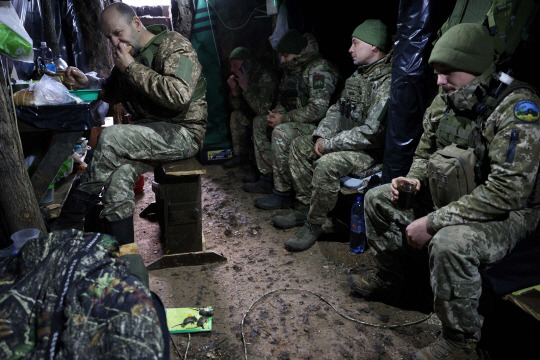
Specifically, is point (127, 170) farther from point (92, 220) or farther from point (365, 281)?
point (365, 281)

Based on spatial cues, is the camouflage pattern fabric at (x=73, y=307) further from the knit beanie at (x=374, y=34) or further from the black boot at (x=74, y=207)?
the knit beanie at (x=374, y=34)

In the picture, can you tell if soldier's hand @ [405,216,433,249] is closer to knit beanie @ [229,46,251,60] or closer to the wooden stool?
the wooden stool

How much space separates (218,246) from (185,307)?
101cm

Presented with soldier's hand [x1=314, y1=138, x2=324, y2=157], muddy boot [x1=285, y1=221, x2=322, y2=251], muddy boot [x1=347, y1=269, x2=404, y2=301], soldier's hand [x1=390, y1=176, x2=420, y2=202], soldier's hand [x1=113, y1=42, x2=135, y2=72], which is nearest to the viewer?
soldier's hand [x1=390, y1=176, x2=420, y2=202]

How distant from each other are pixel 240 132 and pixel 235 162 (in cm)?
49

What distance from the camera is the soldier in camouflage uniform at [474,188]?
199 centimetres

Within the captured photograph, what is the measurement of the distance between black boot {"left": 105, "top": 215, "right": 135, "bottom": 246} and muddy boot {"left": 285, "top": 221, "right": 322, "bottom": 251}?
1422 mm

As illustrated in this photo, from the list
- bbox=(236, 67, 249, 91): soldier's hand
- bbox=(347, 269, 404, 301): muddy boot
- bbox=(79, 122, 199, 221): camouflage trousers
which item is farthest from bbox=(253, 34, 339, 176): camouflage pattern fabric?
bbox=(347, 269, 404, 301): muddy boot

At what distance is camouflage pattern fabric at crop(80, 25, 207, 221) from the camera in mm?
2994

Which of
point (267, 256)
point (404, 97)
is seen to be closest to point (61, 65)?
point (267, 256)

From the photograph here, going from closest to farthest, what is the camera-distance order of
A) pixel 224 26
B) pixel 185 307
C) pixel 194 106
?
pixel 185 307, pixel 194 106, pixel 224 26

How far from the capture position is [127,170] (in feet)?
10.0

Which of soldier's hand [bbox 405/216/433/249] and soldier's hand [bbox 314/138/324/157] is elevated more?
soldier's hand [bbox 314/138/324/157]

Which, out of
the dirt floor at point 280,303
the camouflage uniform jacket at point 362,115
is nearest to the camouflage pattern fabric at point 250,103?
the camouflage uniform jacket at point 362,115
